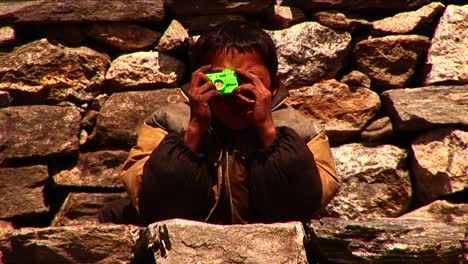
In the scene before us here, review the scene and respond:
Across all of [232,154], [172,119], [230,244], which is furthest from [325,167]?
[230,244]

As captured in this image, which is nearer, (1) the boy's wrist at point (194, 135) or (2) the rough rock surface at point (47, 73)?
(1) the boy's wrist at point (194, 135)

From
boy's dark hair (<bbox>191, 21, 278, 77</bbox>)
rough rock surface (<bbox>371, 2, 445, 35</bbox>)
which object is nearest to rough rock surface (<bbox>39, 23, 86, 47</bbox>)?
Result: boy's dark hair (<bbox>191, 21, 278, 77</bbox>)

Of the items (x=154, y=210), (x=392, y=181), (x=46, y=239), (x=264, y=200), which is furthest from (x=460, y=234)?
(x=392, y=181)

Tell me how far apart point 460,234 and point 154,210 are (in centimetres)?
95

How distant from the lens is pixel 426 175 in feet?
13.6

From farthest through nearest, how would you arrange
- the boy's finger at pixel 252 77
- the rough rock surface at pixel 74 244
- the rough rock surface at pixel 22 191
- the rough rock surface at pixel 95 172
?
the rough rock surface at pixel 95 172, the rough rock surface at pixel 22 191, the boy's finger at pixel 252 77, the rough rock surface at pixel 74 244

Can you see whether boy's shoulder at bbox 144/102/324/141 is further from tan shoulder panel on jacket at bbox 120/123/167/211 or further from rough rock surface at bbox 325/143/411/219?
rough rock surface at bbox 325/143/411/219

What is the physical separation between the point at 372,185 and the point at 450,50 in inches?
28.7

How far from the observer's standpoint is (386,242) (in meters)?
2.68

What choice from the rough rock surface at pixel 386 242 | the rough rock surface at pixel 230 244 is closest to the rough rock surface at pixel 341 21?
the rough rock surface at pixel 386 242

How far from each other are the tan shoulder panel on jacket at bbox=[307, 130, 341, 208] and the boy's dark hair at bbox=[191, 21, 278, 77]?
11.9 inches

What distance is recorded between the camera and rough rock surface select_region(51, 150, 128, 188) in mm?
4242

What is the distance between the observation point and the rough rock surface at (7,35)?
4352 mm

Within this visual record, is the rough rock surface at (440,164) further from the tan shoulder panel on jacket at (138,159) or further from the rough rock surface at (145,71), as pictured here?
the tan shoulder panel on jacket at (138,159)
